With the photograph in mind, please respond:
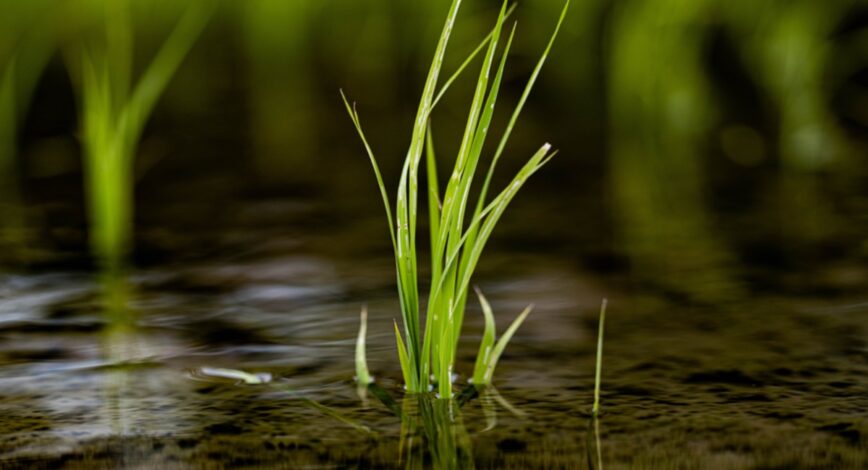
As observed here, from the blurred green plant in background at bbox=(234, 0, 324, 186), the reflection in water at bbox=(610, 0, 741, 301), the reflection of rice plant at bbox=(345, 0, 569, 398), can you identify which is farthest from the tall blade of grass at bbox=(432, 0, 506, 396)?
the blurred green plant in background at bbox=(234, 0, 324, 186)

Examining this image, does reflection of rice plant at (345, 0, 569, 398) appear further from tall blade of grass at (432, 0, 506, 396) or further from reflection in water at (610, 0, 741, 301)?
reflection in water at (610, 0, 741, 301)

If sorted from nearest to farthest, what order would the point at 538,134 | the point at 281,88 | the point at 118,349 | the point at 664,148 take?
the point at 118,349 < the point at 664,148 < the point at 538,134 < the point at 281,88

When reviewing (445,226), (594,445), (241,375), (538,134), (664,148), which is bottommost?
(594,445)

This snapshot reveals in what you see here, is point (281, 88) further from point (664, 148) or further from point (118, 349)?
point (118, 349)

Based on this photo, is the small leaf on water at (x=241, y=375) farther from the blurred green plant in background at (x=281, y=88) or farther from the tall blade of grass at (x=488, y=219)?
the blurred green plant in background at (x=281, y=88)

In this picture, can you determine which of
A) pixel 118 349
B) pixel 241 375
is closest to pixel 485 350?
pixel 241 375

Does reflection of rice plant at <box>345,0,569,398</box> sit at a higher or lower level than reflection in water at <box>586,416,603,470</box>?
higher

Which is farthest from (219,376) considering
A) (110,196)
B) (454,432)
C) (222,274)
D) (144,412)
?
(110,196)

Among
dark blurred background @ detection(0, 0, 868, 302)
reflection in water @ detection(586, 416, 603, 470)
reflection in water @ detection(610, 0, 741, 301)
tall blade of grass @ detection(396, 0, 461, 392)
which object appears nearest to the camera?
reflection in water @ detection(586, 416, 603, 470)
